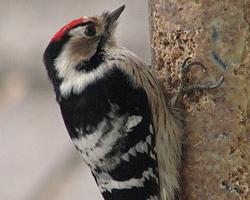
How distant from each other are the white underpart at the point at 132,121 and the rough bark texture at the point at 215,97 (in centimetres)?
22

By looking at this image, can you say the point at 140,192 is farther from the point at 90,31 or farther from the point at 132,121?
the point at 90,31

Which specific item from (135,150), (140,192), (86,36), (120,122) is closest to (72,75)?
(86,36)

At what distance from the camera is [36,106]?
6.91 metres

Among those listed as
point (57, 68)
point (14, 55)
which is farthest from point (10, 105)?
point (57, 68)

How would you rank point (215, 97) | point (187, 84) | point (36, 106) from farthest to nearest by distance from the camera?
point (36, 106) < point (187, 84) < point (215, 97)

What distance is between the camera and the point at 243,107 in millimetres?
2980

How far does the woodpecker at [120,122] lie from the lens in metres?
3.18

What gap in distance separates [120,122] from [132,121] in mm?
54

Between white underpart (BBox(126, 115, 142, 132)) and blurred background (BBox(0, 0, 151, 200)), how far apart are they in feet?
9.66

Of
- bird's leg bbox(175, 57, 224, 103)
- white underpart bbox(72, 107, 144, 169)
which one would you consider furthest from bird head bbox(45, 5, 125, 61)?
bird's leg bbox(175, 57, 224, 103)

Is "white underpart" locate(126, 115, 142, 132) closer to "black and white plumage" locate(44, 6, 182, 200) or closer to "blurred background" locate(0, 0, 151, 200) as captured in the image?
"black and white plumage" locate(44, 6, 182, 200)

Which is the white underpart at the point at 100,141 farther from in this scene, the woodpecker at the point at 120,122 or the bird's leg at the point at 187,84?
the bird's leg at the point at 187,84

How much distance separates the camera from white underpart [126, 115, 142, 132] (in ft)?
10.5

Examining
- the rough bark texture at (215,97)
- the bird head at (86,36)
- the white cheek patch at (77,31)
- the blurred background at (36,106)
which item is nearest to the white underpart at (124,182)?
the rough bark texture at (215,97)
